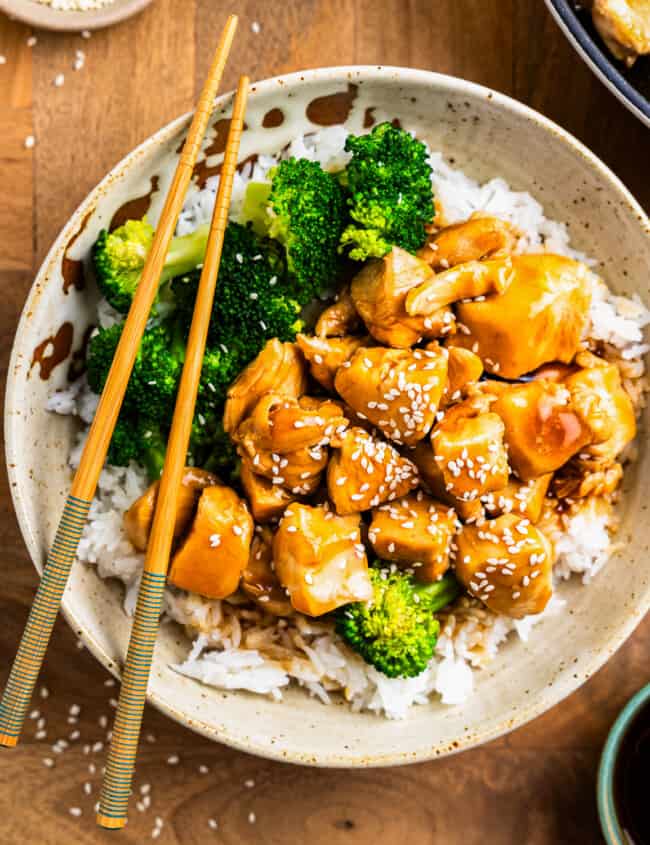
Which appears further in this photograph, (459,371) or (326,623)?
(326,623)

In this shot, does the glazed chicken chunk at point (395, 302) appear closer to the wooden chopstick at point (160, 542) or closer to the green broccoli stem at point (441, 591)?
the wooden chopstick at point (160, 542)

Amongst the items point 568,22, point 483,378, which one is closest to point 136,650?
point 483,378

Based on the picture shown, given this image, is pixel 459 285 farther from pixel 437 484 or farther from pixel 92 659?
pixel 92 659

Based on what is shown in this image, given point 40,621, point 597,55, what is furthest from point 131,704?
point 597,55

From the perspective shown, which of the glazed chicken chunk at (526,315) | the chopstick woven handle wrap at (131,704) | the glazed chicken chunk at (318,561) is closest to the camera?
the chopstick woven handle wrap at (131,704)

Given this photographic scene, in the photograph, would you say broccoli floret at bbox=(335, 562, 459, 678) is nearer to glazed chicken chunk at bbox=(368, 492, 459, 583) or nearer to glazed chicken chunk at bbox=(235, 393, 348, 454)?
glazed chicken chunk at bbox=(368, 492, 459, 583)

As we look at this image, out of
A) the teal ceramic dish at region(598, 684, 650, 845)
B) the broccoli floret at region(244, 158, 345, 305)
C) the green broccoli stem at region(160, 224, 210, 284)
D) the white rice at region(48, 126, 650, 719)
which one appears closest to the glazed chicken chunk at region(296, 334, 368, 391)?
the broccoli floret at region(244, 158, 345, 305)

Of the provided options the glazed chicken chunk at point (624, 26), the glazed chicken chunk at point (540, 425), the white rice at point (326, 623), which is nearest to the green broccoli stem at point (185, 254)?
the white rice at point (326, 623)
